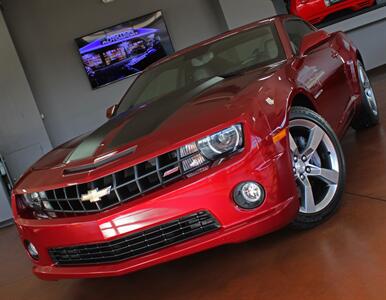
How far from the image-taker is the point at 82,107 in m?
7.45

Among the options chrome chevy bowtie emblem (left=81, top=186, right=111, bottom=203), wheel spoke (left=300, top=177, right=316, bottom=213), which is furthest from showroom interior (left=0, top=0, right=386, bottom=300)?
wheel spoke (left=300, top=177, right=316, bottom=213)

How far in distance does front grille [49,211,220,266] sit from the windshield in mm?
1046

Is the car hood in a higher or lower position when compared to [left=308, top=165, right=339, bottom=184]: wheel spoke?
higher

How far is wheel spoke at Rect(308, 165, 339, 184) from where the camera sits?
2.33 metres

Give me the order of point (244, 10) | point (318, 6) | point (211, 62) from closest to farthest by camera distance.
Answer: point (211, 62)
point (318, 6)
point (244, 10)

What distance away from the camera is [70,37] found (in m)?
7.30

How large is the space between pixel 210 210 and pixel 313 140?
2.40 feet

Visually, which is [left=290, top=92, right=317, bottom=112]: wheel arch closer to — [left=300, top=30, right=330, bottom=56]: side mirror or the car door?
the car door

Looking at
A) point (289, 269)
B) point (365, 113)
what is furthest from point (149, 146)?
point (365, 113)

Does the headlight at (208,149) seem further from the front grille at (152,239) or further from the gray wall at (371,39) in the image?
the gray wall at (371,39)

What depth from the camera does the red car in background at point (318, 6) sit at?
6820 mm

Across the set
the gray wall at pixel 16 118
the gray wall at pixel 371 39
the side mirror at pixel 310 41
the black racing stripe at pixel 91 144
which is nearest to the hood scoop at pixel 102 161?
the black racing stripe at pixel 91 144

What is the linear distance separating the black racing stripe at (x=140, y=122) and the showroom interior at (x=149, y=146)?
20 mm

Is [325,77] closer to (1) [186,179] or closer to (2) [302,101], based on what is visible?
(2) [302,101]
